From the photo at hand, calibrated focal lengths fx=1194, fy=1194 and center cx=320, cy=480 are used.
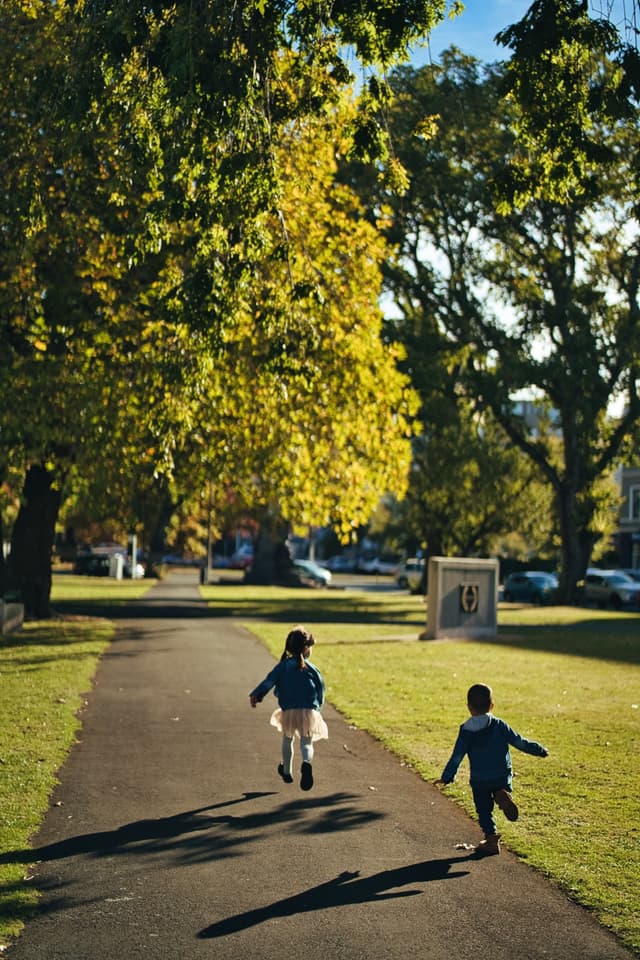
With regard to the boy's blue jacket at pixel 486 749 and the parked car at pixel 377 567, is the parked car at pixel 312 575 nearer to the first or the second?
the parked car at pixel 377 567

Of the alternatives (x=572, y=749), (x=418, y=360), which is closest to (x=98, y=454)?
(x=572, y=749)

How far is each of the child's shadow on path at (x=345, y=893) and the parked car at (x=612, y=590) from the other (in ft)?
146

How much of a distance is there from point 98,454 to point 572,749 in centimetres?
1302

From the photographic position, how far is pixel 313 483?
23656 mm

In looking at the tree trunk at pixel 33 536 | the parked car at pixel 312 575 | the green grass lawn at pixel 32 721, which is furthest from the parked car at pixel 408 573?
the green grass lawn at pixel 32 721

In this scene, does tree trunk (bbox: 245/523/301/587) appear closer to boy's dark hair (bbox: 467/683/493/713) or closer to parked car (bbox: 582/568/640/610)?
parked car (bbox: 582/568/640/610)

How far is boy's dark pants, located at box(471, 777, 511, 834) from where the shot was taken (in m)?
7.66

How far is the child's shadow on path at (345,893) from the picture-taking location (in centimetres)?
599

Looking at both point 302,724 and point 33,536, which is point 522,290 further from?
point 302,724

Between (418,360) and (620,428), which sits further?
(620,428)

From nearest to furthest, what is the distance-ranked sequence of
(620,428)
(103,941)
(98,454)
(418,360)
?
1. (103,941)
2. (98,454)
3. (418,360)
4. (620,428)

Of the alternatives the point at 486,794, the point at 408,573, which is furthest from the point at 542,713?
the point at 408,573

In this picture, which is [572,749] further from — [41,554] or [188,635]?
[41,554]

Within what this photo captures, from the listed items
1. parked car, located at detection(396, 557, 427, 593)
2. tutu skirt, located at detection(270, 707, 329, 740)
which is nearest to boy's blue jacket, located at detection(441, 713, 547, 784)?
tutu skirt, located at detection(270, 707, 329, 740)
